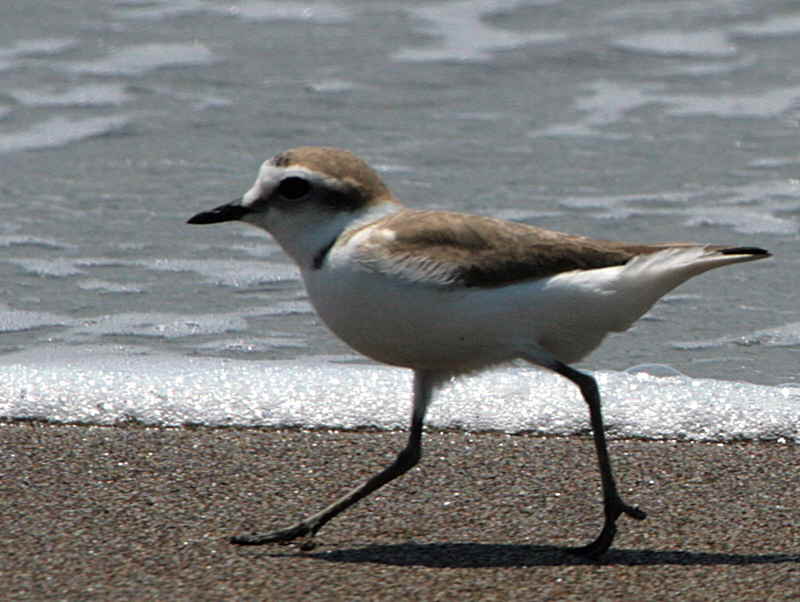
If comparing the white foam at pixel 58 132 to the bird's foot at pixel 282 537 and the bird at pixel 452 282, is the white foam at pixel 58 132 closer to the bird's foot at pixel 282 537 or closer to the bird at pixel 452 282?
the bird at pixel 452 282

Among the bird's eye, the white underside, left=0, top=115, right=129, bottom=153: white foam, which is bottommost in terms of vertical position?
left=0, top=115, right=129, bottom=153: white foam

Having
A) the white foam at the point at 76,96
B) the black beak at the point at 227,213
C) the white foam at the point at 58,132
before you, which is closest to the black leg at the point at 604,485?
the black beak at the point at 227,213

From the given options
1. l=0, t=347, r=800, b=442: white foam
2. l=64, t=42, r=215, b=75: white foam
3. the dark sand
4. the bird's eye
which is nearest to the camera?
the dark sand

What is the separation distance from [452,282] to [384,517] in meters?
0.60

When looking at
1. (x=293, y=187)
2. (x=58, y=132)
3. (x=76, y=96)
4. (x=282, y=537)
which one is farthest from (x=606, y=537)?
(x=76, y=96)

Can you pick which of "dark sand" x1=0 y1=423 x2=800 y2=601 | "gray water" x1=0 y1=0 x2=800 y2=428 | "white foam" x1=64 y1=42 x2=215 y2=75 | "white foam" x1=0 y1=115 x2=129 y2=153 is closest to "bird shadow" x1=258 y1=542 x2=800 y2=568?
"dark sand" x1=0 y1=423 x2=800 y2=601

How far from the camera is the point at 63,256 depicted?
5.80m

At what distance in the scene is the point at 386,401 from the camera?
4.02 metres

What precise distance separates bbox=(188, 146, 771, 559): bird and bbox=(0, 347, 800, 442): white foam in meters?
0.70

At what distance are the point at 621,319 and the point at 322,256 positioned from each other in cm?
64

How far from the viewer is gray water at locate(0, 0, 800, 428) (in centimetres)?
513

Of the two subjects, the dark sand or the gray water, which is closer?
the dark sand

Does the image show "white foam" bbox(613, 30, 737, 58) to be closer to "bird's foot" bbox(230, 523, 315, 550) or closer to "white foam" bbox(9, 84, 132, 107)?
"white foam" bbox(9, 84, 132, 107)

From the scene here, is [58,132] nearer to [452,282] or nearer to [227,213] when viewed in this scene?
[227,213]
